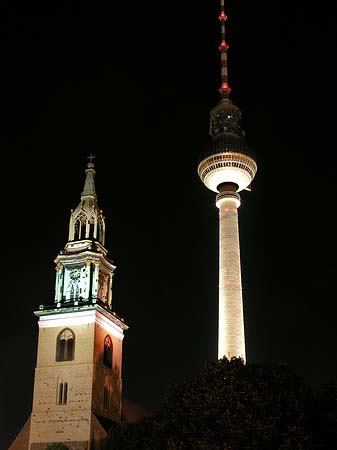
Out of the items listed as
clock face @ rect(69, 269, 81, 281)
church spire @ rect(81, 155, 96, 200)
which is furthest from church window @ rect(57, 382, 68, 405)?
church spire @ rect(81, 155, 96, 200)

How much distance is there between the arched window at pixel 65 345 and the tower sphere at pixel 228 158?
24.5 m

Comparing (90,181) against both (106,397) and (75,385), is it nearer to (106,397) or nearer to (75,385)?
(75,385)

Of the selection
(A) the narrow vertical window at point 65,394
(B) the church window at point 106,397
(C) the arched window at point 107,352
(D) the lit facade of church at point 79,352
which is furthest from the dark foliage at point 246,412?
(C) the arched window at point 107,352

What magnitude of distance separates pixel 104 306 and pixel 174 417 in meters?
36.8

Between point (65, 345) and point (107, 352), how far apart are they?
18.0 feet

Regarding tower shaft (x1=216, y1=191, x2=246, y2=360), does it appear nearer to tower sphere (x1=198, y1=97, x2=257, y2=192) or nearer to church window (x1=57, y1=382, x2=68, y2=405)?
tower sphere (x1=198, y1=97, x2=257, y2=192)

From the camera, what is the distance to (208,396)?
4325 cm

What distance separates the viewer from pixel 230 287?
2945 inches

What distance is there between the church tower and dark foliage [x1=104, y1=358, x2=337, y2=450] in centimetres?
2825

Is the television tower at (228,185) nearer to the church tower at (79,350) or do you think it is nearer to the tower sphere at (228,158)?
the tower sphere at (228,158)

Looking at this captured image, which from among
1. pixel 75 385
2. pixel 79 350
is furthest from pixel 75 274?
pixel 75 385

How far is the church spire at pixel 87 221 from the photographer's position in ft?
280

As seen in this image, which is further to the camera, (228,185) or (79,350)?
(228,185)

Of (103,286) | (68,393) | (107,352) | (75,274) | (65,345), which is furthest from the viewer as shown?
(103,286)
